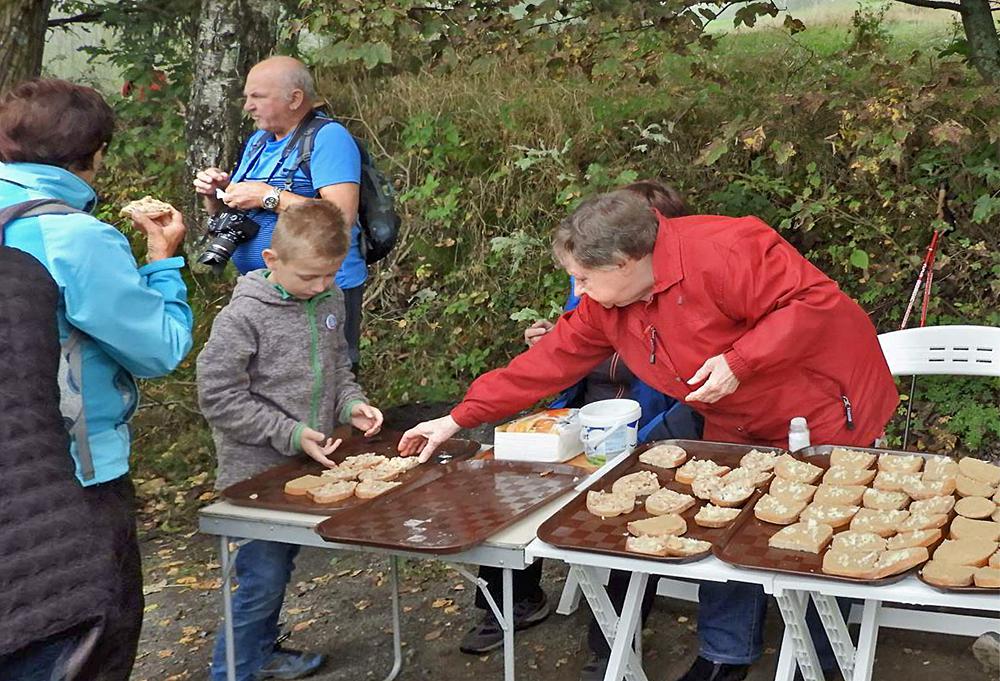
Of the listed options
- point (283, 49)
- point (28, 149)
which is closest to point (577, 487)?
point (28, 149)

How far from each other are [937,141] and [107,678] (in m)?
4.38

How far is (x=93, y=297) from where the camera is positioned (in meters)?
2.22

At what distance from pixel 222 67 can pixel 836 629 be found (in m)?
4.37

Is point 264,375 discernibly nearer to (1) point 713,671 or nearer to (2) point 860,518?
(1) point 713,671

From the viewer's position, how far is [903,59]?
6086mm

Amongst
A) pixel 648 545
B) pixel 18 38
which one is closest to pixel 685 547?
pixel 648 545

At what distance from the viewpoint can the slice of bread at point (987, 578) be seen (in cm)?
199

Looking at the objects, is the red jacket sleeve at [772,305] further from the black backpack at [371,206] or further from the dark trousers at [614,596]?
the black backpack at [371,206]

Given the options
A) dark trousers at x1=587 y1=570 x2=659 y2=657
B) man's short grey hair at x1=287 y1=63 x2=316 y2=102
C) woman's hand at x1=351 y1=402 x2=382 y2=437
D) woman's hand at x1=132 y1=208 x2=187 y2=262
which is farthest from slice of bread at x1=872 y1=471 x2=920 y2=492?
man's short grey hair at x1=287 y1=63 x2=316 y2=102

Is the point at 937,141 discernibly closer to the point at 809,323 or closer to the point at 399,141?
the point at 809,323

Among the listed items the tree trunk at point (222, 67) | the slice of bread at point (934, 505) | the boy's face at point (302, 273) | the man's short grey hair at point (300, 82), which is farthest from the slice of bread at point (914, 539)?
the tree trunk at point (222, 67)

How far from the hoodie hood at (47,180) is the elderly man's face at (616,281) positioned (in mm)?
1272

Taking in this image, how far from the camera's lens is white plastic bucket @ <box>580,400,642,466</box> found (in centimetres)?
305

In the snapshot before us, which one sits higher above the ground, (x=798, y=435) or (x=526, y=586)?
(x=798, y=435)
